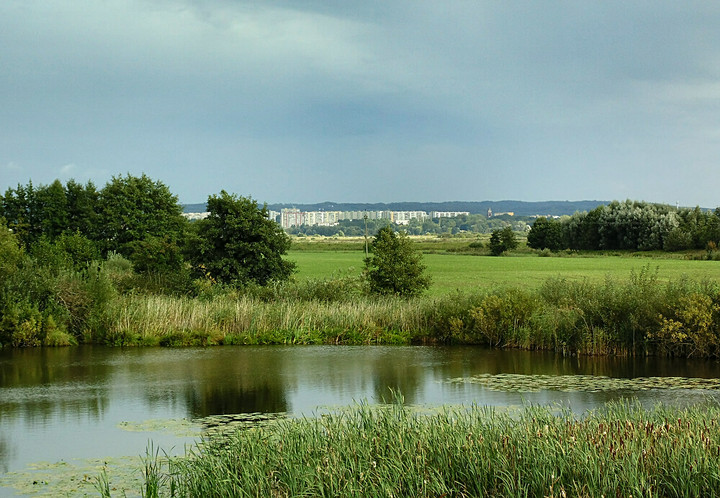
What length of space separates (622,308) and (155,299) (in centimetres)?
1375

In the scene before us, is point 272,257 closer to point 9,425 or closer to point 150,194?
point 9,425

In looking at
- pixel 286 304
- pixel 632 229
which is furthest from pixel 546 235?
pixel 286 304

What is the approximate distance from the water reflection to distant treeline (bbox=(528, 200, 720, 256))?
50450mm

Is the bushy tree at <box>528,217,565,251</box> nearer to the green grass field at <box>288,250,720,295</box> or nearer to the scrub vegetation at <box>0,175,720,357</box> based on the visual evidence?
the green grass field at <box>288,250,720,295</box>

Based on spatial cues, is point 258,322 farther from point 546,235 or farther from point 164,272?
point 546,235

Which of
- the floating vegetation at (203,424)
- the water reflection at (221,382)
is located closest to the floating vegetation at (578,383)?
the water reflection at (221,382)

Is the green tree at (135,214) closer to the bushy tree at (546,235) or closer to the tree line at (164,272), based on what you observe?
the tree line at (164,272)

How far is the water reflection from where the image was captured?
481 inches

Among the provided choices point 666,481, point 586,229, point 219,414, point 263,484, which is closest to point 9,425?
point 219,414

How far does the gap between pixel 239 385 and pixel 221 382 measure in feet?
1.88

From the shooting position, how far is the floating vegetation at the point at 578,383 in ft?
48.0

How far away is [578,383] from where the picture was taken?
15234 mm

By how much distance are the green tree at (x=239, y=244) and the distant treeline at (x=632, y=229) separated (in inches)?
1878

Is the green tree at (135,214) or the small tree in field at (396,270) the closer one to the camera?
the small tree in field at (396,270)
